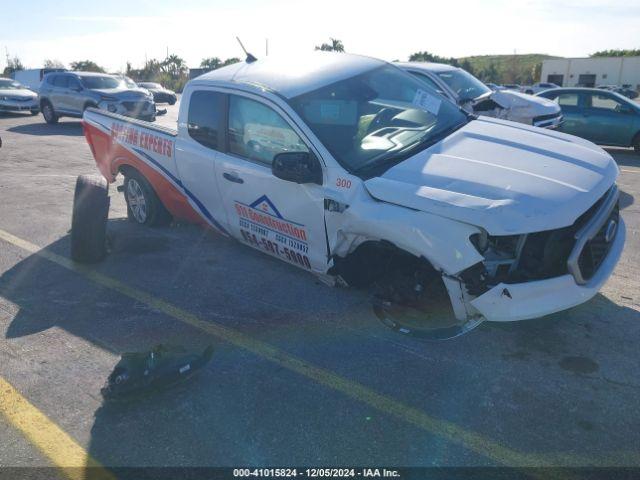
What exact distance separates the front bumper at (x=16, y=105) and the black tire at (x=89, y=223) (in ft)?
57.5

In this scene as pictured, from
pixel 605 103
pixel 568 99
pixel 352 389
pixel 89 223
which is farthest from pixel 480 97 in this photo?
pixel 352 389

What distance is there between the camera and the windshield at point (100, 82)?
56.3 ft

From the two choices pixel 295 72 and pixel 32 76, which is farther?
pixel 32 76

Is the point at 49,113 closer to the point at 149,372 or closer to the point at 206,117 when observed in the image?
the point at 206,117

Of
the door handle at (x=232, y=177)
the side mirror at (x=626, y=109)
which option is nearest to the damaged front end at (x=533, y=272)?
the door handle at (x=232, y=177)

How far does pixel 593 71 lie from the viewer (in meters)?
66.8

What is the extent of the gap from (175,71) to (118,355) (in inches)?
2287

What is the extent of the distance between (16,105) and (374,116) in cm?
2007

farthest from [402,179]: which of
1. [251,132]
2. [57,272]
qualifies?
[57,272]

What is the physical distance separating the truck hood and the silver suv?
1384 centimetres

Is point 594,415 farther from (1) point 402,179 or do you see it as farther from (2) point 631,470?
(1) point 402,179

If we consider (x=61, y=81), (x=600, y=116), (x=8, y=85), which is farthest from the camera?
(x=8, y=85)

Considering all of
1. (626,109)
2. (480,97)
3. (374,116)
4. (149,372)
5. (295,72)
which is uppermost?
(295,72)

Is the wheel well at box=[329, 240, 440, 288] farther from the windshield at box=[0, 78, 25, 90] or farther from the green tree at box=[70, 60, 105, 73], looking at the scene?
the green tree at box=[70, 60, 105, 73]
